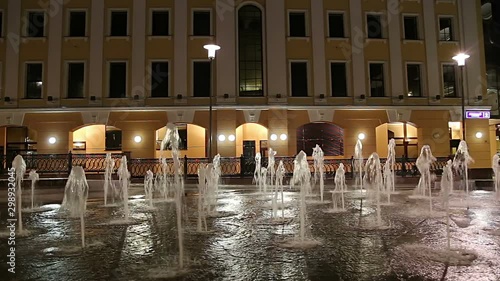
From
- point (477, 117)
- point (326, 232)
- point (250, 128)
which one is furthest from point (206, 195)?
point (477, 117)

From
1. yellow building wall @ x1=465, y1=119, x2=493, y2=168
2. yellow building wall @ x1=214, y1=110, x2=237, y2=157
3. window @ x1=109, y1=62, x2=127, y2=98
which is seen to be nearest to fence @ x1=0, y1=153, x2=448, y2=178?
yellow building wall @ x1=214, y1=110, x2=237, y2=157

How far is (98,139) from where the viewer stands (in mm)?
23750

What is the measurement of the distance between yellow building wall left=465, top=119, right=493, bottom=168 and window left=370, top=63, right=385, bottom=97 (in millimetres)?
5738

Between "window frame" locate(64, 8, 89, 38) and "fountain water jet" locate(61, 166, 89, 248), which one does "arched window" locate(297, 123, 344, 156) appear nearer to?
"window frame" locate(64, 8, 89, 38)

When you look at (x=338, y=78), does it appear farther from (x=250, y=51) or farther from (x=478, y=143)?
(x=478, y=143)

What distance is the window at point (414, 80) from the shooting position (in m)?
23.9

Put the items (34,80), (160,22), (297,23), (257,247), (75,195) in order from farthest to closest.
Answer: (297,23)
(160,22)
(34,80)
(75,195)
(257,247)

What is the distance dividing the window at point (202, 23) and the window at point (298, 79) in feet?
17.8

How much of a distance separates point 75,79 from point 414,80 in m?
20.4

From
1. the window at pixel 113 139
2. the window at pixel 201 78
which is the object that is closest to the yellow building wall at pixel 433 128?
the window at pixel 201 78

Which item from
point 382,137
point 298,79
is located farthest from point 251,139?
point 382,137

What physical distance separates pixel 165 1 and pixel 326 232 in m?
19.9

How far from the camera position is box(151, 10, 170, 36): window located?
2284cm

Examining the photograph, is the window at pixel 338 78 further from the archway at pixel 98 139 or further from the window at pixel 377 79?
the archway at pixel 98 139
